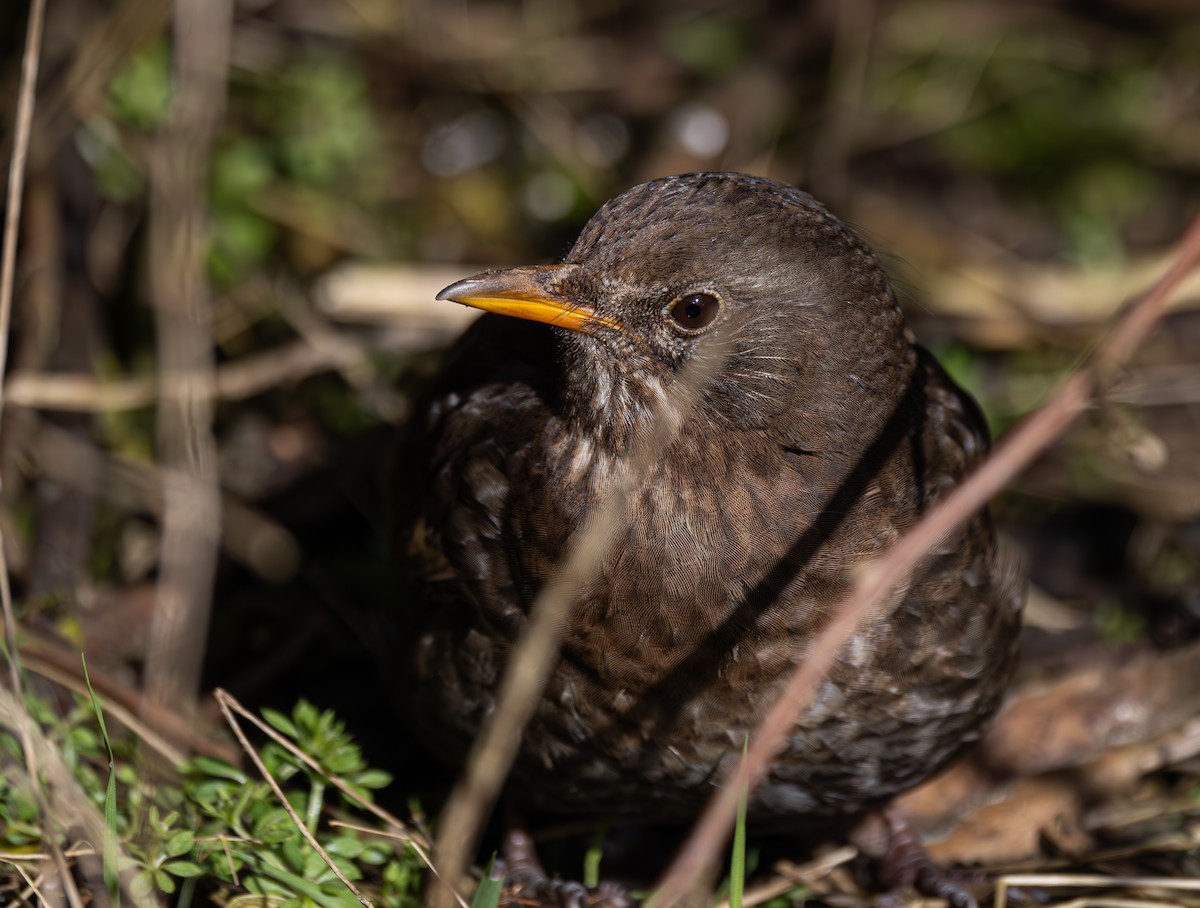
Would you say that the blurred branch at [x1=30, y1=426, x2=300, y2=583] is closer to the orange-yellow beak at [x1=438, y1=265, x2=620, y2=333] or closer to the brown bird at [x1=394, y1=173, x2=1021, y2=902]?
the brown bird at [x1=394, y1=173, x2=1021, y2=902]

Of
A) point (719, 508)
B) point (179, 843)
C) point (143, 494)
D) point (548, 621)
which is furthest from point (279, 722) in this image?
point (143, 494)

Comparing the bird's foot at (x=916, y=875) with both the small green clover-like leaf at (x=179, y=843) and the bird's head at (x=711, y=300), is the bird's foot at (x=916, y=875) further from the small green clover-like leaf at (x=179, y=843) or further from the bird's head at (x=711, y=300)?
the small green clover-like leaf at (x=179, y=843)

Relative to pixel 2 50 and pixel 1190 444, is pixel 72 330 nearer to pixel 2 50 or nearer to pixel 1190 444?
pixel 2 50

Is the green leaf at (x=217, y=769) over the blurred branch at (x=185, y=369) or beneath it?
beneath

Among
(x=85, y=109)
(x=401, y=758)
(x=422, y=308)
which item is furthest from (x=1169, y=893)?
(x=85, y=109)

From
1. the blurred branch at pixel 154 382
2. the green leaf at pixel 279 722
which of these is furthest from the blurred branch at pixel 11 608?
the blurred branch at pixel 154 382

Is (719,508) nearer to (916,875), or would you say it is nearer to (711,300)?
(711,300)

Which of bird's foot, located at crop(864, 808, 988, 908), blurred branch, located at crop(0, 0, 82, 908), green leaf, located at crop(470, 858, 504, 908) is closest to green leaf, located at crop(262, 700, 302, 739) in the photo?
blurred branch, located at crop(0, 0, 82, 908)
